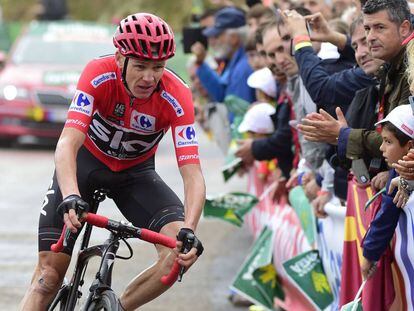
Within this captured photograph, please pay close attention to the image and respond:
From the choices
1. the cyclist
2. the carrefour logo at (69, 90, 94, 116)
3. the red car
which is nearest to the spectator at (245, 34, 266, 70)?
the cyclist

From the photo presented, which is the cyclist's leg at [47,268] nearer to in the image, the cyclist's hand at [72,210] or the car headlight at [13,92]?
the cyclist's hand at [72,210]

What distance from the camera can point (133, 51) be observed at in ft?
18.4

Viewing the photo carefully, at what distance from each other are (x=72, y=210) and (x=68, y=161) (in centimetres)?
47

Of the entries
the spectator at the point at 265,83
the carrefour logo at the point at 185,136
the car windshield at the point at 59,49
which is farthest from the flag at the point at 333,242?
the car windshield at the point at 59,49

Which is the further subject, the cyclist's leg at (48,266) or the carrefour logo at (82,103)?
the cyclist's leg at (48,266)

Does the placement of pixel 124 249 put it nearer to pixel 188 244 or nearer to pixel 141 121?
pixel 141 121

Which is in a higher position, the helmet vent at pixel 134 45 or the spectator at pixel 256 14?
the helmet vent at pixel 134 45

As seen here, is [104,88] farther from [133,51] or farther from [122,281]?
[122,281]

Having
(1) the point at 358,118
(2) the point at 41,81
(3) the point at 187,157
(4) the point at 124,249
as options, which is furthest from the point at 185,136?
(2) the point at 41,81

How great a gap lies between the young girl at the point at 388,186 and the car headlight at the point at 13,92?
13.7 meters

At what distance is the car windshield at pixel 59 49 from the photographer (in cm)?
1956

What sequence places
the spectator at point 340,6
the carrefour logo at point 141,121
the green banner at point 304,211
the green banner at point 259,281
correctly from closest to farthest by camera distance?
the carrefour logo at point 141,121 → the green banner at point 304,211 → the green banner at point 259,281 → the spectator at point 340,6

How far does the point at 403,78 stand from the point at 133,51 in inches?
52.3

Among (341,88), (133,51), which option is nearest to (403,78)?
(341,88)
